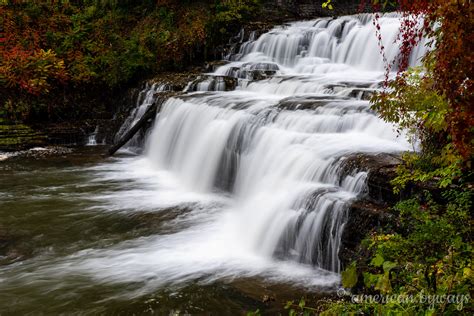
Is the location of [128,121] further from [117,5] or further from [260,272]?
[260,272]

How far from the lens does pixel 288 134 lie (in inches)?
338

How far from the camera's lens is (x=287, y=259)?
21.0 feet

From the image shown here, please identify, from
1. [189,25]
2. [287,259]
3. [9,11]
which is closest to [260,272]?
[287,259]

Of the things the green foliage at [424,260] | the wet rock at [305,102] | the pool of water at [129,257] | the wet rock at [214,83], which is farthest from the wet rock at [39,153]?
the green foliage at [424,260]

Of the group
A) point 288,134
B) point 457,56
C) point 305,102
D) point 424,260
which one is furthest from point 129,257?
point 457,56

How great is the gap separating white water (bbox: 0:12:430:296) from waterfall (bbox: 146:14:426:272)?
3 centimetres

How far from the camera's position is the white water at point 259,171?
6195 mm

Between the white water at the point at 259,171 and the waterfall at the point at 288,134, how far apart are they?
0.09 feet

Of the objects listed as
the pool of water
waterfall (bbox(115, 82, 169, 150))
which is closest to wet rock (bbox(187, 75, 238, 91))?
waterfall (bbox(115, 82, 169, 150))

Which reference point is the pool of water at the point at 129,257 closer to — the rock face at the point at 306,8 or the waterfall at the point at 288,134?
the waterfall at the point at 288,134

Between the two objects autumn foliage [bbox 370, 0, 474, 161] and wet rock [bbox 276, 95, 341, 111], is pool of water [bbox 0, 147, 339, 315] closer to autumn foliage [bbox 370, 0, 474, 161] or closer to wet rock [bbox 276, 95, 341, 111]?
wet rock [bbox 276, 95, 341, 111]

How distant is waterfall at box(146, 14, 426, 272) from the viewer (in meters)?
6.45

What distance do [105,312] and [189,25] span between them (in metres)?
13.9

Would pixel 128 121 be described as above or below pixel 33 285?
above
